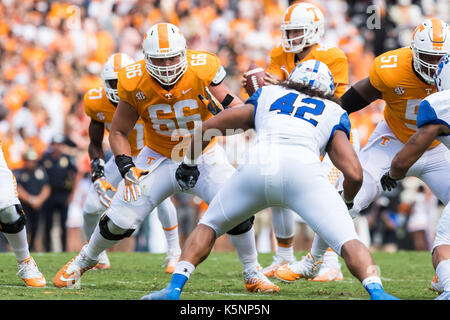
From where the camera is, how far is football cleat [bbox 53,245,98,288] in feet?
19.3

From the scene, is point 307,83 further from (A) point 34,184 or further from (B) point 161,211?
(A) point 34,184

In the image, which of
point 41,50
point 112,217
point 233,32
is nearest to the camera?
point 112,217

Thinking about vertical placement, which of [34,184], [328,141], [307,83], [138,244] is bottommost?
[138,244]

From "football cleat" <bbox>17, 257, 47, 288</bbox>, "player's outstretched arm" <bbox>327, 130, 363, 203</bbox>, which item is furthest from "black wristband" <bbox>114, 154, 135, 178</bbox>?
"player's outstretched arm" <bbox>327, 130, 363, 203</bbox>

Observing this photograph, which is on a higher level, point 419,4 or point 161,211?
point 419,4

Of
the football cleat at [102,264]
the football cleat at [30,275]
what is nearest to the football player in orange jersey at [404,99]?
the football cleat at [30,275]

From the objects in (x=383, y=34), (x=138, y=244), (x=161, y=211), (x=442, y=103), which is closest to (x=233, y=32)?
(x=383, y=34)

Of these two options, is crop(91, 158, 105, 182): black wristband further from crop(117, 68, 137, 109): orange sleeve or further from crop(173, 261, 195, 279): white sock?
crop(173, 261, 195, 279): white sock

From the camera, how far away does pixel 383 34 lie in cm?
1569

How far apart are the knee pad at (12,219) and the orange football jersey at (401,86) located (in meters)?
2.94

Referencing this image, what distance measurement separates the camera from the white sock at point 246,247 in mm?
5703

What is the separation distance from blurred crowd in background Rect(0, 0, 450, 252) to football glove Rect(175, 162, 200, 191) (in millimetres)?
4735

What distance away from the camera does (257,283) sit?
5750 millimetres

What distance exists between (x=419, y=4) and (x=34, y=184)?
978 centimetres
